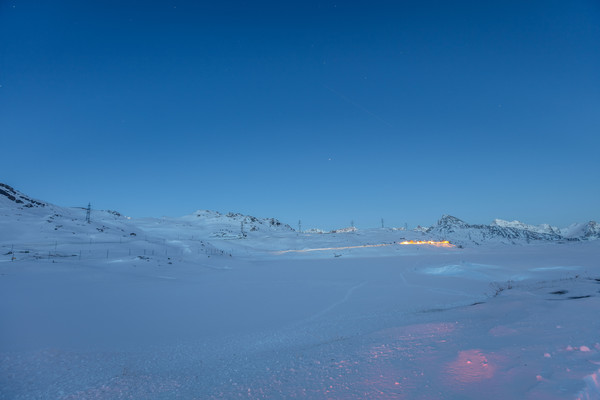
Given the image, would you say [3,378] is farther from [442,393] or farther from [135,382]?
[442,393]

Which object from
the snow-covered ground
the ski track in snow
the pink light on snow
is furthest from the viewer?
the ski track in snow

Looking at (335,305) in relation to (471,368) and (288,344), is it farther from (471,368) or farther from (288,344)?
(471,368)

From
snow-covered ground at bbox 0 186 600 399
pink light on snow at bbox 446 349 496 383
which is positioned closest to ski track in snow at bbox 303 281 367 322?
snow-covered ground at bbox 0 186 600 399

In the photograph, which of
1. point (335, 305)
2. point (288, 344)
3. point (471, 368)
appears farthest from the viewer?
point (335, 305)

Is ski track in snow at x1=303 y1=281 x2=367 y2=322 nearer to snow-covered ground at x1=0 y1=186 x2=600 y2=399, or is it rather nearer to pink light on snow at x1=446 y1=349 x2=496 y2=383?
snow-covered ground at x1=0 y1=186 x2=600 y2=399

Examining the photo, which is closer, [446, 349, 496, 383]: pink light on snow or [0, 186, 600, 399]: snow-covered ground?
[446, 349, 496, 383]: pink light on snow

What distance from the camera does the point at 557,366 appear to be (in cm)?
438

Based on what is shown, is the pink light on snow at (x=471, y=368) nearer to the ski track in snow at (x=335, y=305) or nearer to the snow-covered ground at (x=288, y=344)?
the snow-covered ground at (x=288, y=344)

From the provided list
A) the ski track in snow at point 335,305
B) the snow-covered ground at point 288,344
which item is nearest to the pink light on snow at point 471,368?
the snow-covered ground at point 288,344

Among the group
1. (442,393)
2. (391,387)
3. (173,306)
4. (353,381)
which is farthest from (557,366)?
(173,306)

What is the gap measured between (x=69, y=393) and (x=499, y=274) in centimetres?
2589

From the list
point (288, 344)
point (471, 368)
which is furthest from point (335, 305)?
point (471, 368)

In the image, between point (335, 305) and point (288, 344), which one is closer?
point (288, 344)

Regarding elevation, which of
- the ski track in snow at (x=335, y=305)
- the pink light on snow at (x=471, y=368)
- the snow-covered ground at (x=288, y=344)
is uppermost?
the pink light on snow at (x=471, y=368)
